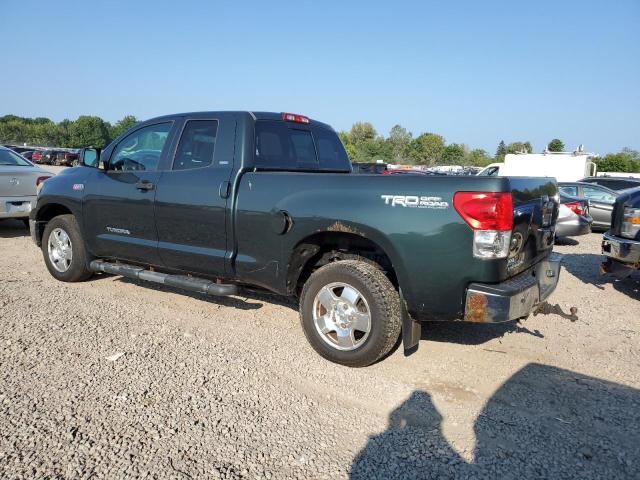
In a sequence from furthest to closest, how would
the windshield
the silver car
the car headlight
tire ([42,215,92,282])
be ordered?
1. the windshield
2. the silver car
3. the car headlight
4. tire ([42,215,92,282])

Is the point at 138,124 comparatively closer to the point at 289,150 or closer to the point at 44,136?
the point at 289,150

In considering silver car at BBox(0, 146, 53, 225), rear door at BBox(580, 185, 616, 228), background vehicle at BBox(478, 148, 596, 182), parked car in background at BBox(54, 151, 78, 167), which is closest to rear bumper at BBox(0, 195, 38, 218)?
silver car at BBox(0, 146, 53, 225)

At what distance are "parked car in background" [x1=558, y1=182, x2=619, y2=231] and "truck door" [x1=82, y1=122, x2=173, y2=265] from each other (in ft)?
35.5

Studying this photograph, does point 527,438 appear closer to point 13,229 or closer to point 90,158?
point 90,158

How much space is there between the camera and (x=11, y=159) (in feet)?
30.9

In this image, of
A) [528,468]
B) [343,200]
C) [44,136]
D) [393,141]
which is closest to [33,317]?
[343,200]

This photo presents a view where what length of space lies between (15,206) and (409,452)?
27.8 feet

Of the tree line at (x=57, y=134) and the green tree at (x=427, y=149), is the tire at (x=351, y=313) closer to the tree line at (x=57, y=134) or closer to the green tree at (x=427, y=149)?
the green tree at (x=427, y=149)

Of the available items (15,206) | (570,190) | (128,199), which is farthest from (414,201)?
(570,190)

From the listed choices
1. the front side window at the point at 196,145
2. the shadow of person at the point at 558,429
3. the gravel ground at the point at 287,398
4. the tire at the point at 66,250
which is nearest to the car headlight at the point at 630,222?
the gravel ground at the point at 287,398

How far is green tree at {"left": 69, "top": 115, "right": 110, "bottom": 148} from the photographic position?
84938 millimetres

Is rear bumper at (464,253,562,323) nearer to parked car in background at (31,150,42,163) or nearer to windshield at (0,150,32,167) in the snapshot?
windshield at (0,150,32,167)

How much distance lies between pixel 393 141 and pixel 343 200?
81.8 m

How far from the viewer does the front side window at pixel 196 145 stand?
4.49 m
